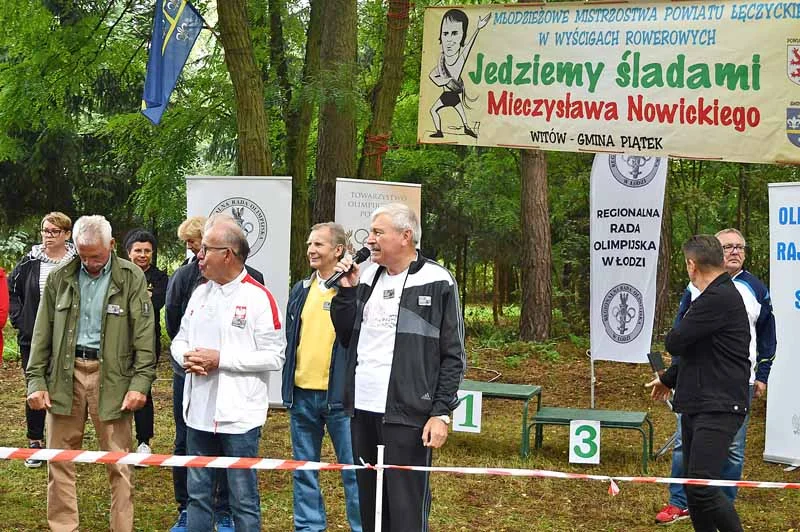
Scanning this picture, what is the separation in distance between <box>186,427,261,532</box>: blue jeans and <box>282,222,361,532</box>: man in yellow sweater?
78 centimetres

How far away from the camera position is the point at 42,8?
34.0 ft

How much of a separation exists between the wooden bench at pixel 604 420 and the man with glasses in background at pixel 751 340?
113 cm

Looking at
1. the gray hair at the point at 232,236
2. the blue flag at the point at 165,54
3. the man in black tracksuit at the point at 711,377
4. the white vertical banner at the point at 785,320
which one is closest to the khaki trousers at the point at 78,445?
the gray hair at the point at 232,236

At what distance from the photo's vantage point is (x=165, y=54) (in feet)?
27.1

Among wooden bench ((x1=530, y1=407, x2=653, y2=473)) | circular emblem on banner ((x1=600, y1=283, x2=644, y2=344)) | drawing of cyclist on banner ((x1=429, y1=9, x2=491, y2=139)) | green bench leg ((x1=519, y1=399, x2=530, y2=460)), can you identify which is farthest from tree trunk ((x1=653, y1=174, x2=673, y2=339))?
drawing of cyclist on banner ((x1=429, y1=9, x2=491, y2=139))

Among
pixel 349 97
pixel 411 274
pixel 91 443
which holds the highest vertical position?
pixel 349 97

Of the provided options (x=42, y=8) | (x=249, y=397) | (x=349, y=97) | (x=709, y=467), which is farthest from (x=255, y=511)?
(x=42, y=8)

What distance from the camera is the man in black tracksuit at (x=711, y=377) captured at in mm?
4723

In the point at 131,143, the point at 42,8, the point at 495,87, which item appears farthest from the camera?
the point at 131,143

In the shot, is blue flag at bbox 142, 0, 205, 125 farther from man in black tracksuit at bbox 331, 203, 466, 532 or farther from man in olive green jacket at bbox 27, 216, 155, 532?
man in black tracksuit at bbox 331, 203, 466, 532

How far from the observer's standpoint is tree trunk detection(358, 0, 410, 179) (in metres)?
9.45

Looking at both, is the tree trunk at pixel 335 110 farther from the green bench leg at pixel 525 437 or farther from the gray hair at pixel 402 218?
the gray hair at pixel 402 218

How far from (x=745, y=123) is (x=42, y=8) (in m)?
7.30

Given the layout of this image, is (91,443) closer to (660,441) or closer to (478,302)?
(660,441)
